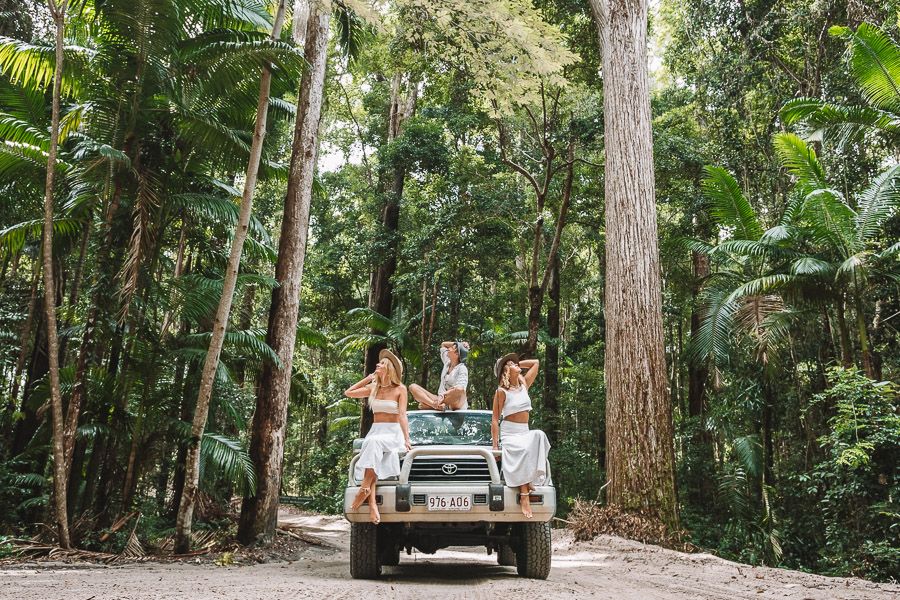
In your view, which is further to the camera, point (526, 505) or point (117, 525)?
point (117, 525)

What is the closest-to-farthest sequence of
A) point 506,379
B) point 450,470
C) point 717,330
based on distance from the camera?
point 450,470
point 506,379
point 717,330

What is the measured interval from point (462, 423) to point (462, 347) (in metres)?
1.48

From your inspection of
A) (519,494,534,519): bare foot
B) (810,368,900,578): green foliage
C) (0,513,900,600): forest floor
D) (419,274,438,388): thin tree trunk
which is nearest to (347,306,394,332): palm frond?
(419,274,438,388): thin tree trunk

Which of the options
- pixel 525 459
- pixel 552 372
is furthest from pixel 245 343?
pixel 552 372

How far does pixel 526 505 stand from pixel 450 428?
51.1 inches

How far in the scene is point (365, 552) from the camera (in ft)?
17.9

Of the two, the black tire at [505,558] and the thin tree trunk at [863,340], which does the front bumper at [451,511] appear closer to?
the black tire at [505,558]

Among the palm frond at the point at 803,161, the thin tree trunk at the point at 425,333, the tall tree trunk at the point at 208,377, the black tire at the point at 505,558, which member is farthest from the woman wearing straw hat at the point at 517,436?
the thin tree trunk at the point at 425,333

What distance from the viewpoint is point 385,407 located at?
5.76 m

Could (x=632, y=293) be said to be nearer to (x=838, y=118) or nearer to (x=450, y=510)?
(x=450, y=510)

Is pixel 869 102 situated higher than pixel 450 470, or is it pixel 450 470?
pixel 869 102

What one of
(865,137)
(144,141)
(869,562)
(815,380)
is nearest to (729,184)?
(865,137)

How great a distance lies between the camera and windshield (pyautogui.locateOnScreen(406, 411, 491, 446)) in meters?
6.18

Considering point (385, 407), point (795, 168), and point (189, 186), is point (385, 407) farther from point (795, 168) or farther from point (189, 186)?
point (795, 168)
